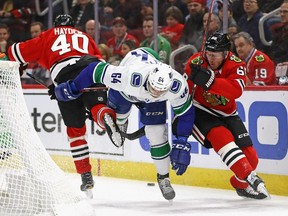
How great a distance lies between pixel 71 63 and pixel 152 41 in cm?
148

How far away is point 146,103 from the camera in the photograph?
4.89 m

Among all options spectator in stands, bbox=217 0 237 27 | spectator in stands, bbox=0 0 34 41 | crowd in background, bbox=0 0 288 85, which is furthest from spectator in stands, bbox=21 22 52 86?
spectator in stands, bbox=217 0 237 27

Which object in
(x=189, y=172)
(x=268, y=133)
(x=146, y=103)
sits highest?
(x=146, y=103)

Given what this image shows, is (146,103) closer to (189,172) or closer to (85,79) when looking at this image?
(85,79)

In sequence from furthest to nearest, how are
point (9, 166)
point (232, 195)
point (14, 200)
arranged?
point (232, 195) < point (9, 166) < point (14, 200)

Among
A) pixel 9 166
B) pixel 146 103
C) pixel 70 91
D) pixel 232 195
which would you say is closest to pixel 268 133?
pixel 232 195

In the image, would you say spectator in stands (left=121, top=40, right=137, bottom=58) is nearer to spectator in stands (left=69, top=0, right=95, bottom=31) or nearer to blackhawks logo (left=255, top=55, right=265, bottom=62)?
spectator in stands (left=69, top=0, right=95, bottom=31)

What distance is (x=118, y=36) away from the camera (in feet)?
23.2

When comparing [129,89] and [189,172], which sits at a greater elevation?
[129,89]

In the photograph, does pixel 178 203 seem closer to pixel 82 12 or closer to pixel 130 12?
pixel 130 12

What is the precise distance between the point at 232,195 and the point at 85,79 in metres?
1.30

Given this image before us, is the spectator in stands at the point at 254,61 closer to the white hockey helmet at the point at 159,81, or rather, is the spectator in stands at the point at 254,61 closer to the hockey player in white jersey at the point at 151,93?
the hockey player in white jersey at the point at 151,93

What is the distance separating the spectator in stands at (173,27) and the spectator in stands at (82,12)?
765mm

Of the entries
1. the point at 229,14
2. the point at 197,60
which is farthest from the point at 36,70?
the point at 197,60
